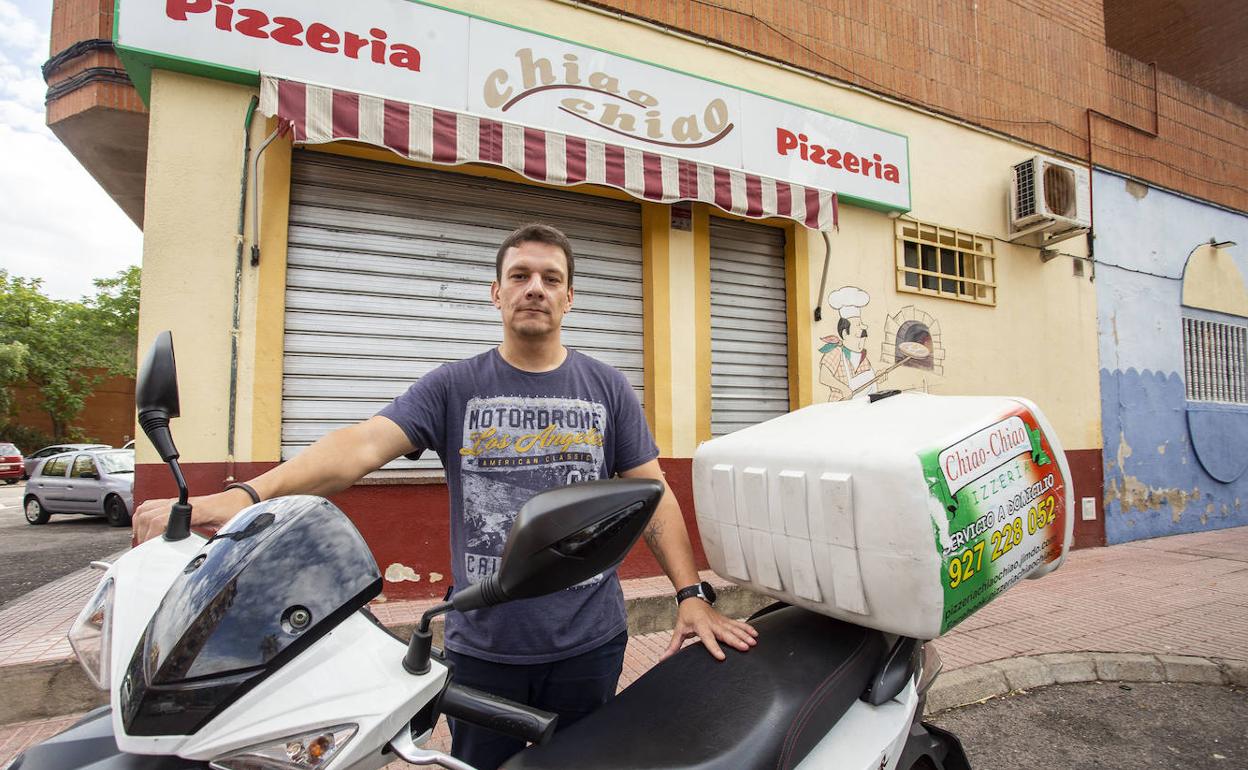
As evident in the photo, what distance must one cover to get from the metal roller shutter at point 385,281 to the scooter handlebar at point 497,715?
12.7 feet

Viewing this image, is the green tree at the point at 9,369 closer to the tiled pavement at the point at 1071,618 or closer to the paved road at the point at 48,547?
the paved road at the point at 48,547

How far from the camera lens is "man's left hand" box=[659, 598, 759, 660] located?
148cm

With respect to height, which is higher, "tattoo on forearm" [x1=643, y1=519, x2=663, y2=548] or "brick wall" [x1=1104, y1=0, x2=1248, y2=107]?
"brick wall" [x1=1104, y1=0, x2=1248, y2=107]

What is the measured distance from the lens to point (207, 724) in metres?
0.78

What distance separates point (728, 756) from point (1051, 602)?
524 centimetres

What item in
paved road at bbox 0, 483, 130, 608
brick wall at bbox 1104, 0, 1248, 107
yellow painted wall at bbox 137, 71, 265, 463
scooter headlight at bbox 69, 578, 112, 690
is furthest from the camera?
brick wall at bbox 1104, 0, 1248, 107

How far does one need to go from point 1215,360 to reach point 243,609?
465 inches

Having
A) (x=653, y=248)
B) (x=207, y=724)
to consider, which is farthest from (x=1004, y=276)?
(x=207, y=724)

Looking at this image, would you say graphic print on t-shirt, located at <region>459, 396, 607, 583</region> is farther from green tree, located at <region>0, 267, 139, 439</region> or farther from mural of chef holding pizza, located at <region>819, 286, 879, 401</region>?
green tree, located at <region>0, 267, 139, 439</region>

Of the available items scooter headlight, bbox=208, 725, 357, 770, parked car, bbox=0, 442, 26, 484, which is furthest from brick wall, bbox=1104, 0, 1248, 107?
parked car, bbox=0, 442, 26, 484

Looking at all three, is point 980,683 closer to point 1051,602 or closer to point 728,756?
point 1051,602

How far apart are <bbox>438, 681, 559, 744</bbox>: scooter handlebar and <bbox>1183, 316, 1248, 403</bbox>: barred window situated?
1056 centimetres

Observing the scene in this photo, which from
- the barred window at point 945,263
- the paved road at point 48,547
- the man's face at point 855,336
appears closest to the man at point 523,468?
the man's face at point 855,336

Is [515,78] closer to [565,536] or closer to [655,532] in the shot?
[655,532]
